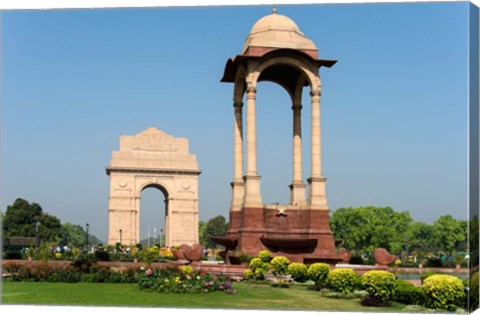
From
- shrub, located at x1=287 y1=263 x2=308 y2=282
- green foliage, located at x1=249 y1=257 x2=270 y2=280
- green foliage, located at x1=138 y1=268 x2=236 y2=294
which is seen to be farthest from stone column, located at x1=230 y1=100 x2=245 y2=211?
green foliage, located at x1=138 y1=268 x2=236 y2=294

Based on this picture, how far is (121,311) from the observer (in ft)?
46.3

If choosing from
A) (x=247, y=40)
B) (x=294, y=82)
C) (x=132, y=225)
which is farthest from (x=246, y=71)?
(x=132, y=225)

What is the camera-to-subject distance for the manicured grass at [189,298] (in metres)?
14.7

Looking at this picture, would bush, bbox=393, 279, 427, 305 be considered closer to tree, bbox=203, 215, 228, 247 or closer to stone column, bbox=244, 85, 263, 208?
stone column, bbox=244, 85, 263, 208

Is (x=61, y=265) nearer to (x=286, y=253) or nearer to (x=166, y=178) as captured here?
(x=286, y=253)

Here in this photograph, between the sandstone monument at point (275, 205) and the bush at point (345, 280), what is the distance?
633 cm

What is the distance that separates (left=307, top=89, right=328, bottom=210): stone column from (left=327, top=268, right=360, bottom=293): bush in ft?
23.8

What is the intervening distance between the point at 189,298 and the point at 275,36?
11475 mm

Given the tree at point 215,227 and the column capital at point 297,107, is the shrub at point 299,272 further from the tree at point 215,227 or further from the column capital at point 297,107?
the tree at point 215,227

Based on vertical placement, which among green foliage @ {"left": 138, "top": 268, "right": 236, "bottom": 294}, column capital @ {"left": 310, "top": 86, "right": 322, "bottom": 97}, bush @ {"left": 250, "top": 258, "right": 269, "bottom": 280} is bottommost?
green foliage @ {"left": 138, "top": 268, "right": 236, "bottom": 294}

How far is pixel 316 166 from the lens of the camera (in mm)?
24047

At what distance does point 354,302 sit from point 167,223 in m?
51.3

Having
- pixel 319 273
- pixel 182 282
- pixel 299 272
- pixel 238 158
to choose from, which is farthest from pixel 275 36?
pixel 182 282

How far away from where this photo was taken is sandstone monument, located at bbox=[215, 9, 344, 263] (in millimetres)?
22969
